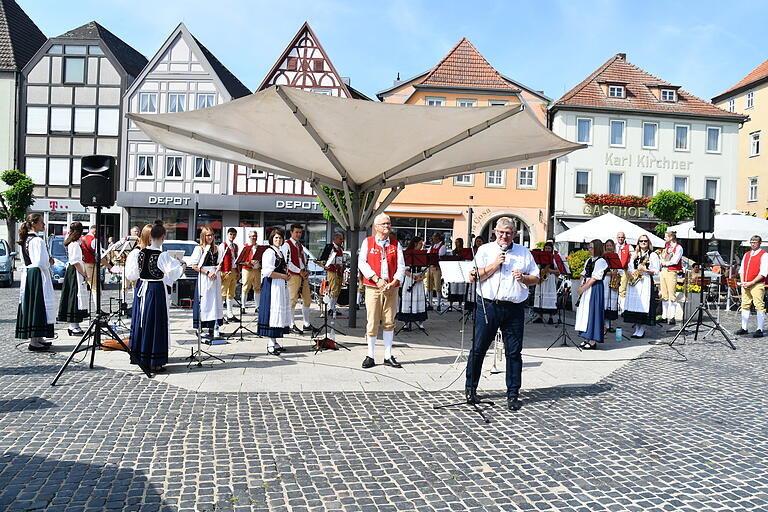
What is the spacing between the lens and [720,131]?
114 feet

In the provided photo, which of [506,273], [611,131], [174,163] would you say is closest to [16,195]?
[174,163]

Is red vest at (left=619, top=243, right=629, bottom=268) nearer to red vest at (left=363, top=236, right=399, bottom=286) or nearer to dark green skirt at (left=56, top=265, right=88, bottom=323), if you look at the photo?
red vest at (left=363, top=236, right=399, bottom=286)

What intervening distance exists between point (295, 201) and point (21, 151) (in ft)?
54.3

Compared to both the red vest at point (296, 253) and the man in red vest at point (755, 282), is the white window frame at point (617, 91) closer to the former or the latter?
the man in red vest at point (755, 282)

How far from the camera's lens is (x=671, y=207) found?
30.9m

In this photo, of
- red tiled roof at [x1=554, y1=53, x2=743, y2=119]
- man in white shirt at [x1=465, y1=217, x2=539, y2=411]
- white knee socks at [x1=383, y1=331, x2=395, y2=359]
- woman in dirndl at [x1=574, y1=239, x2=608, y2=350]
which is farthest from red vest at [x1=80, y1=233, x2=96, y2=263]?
A: red tiled roof at [x1=554, y1=53, x2=743, y2=119]

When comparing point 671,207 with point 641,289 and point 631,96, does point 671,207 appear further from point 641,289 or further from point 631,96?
point 641,289

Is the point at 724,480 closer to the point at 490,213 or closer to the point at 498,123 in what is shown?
the point at 498,123

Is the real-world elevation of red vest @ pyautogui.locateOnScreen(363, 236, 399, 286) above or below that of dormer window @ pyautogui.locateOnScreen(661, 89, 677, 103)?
below

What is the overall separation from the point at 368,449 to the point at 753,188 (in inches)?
1749

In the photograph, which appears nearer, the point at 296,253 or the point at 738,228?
the point at 296,253

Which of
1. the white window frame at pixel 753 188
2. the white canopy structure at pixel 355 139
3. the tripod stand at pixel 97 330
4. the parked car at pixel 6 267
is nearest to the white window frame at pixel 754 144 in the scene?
the white window frame at pixel 753 188

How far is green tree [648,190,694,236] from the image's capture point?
30.8 m

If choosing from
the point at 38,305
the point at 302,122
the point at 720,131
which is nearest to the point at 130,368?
the point at 38,305
